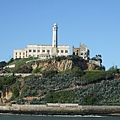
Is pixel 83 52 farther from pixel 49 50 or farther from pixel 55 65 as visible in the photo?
pixel 55 65

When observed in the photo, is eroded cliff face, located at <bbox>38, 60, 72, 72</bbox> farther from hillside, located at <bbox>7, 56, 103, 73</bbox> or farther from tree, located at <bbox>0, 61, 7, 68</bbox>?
tree, located at <bbox>0, 61, 7, 68</bbox>

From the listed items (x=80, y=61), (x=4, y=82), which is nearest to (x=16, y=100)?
(x=4, y=82)

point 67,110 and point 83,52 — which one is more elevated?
point 83,52

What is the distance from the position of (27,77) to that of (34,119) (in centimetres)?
2855

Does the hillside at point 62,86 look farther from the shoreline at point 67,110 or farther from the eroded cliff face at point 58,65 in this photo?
the shoreline at point 67,110

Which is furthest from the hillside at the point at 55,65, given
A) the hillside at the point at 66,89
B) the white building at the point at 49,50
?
the hillside at the point at 66,89

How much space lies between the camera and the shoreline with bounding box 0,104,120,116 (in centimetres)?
7369

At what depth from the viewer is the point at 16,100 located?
270ft

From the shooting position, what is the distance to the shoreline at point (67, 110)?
73688mm

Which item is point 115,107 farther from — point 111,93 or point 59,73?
point 59,73

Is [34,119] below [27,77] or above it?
below

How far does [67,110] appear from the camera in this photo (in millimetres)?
75125

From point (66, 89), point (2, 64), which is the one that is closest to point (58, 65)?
point (66, 89)

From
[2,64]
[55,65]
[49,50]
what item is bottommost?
[55,65]
